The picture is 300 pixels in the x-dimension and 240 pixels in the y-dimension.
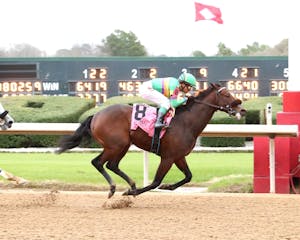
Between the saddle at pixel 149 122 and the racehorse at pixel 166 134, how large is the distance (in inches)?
2.2

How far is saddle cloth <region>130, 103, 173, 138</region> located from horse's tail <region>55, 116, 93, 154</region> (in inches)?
26.0

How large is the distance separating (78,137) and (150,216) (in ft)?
6.52

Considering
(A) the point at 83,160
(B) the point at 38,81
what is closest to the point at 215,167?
(A) the point at 83,160

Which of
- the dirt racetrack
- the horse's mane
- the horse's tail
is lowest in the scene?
the dirt racetrack

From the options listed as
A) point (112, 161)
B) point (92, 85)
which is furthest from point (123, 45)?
point (112, 161)

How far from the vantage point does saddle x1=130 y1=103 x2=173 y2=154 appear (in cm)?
1002

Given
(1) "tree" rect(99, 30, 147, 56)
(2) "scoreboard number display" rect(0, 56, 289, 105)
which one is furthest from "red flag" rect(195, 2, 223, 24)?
(1) "tree" rect(99, 30, 147, 56)

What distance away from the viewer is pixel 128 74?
22.9 m

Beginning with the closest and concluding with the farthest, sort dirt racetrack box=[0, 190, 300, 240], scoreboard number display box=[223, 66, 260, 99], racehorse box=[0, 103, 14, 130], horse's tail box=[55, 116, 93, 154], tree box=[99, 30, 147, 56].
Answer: dirt racetrack box=[0, 190, 300, 240] < racehorse box=[0, 103, 14, 130] < horse's tail box=[55, 116, 93, 154] < scoreboard number display box=[223, 66, 260, 99] < tree box=[99, 30, 147, 56]

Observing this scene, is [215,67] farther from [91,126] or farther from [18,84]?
[91,126]

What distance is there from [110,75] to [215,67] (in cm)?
286

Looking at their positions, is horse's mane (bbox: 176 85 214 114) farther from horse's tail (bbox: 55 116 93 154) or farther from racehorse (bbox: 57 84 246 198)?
horse's tail (bbox: 55 116 93 154)

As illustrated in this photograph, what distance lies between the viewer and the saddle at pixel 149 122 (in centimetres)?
1002

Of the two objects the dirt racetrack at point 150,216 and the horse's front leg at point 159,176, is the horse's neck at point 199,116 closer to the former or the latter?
the horse's front leg at point 159,176
